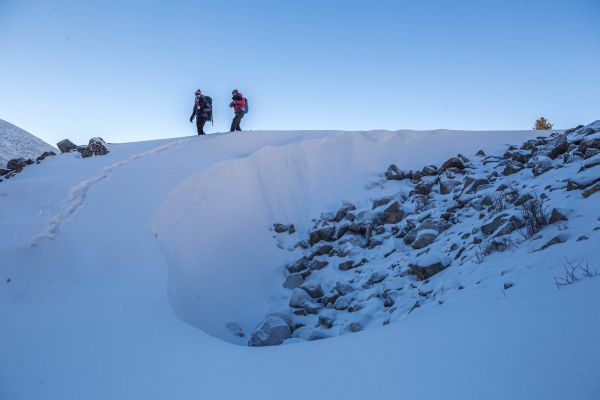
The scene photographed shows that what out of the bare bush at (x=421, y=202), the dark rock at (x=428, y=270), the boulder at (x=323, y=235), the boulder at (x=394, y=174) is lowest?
the boulder at (x=323, y=235)

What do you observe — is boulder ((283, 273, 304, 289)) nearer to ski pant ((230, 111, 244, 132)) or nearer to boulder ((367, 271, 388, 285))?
boulder ((367, 271, 388, 285))

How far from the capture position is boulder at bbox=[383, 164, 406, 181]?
26.0 feet

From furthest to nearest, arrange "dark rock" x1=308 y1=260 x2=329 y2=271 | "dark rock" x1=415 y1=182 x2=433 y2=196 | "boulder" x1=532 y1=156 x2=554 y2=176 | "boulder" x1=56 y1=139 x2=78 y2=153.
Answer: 1. "boulder" x1=56 y1=139 x2=78 y2=153
2. "dark rock" x1=415 y1=182 x2=433 y2=196
3. "dark rock" x1=308 y1=260 x2=329 y2=271
4. "boulder" x1=532 y1=156 x2=554 y2=176

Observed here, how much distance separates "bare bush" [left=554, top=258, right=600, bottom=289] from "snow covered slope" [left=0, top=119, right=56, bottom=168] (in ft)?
65.3

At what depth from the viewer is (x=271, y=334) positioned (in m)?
4.04

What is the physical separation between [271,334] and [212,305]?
4.15ft

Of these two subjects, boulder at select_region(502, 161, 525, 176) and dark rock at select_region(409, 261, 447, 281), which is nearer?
dark rock at select_region(409, 261, 447, 281)

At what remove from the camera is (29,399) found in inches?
94.3

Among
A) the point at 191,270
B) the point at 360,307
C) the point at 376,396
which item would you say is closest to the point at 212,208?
the point at 191,270

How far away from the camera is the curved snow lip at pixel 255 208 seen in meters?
5.11

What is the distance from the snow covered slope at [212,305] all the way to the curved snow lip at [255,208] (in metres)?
0.03

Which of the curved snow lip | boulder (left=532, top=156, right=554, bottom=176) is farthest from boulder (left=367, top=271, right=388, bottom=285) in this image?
boulder (left=532, top=156, right=554, bottom=176)

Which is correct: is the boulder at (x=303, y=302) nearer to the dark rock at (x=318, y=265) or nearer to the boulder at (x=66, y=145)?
the dark rock at (x=318, y=265)

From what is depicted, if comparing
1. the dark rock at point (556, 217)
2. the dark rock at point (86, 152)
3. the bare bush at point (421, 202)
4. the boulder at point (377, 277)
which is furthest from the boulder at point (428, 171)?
the dark rock at point (86, 152)
